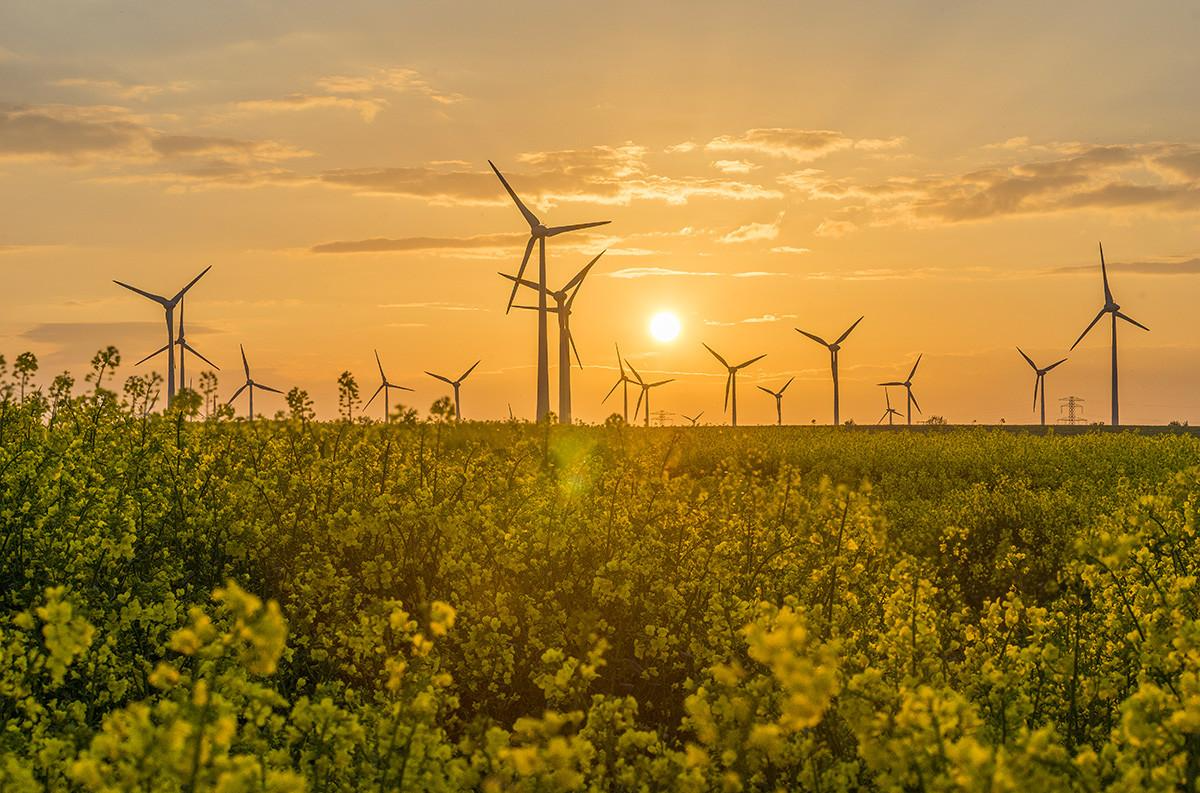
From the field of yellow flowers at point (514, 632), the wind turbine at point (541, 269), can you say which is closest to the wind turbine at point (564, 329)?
the wind turbine at point (541, 269)

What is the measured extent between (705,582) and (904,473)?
2113 centimetres

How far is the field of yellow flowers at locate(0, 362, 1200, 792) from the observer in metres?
5.04

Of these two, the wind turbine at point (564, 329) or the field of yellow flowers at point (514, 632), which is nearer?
the field of yellow flowers at point (514, 632)

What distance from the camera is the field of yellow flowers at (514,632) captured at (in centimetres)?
504

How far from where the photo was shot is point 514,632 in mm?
9859

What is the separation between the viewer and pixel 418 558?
1048 cm

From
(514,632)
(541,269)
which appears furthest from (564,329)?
(514,632)

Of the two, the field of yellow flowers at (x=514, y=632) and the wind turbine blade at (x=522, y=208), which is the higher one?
the wind turbine blade at (x=522, y=208)

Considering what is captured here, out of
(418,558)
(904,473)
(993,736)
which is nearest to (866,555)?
(418,558)

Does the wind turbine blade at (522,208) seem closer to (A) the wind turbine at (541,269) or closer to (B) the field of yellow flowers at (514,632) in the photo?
(A) the wind turbine at (541,269)

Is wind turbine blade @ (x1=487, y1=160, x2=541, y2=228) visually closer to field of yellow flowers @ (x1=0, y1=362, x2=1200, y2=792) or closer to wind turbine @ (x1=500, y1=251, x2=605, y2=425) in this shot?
wind turbine @ (x1=500, y1=251, x2=605, y2=425)

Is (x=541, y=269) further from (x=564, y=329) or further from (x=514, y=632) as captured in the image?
(x=514, y=632)

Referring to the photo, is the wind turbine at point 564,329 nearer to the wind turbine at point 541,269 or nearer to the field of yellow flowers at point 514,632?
the wind turbine at point 541,269

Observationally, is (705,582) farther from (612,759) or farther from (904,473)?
(904,473)
